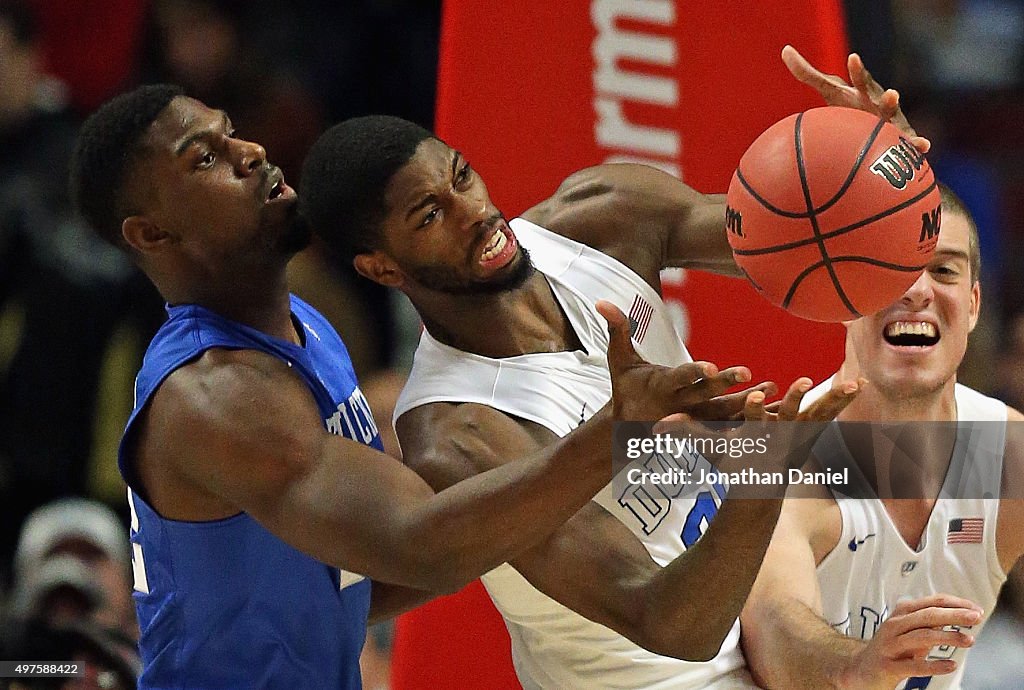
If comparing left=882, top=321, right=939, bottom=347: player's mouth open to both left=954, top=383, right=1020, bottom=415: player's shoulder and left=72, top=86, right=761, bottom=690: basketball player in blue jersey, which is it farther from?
left=72, top=86, right=761, bottom=690: basketball player in blue jersey

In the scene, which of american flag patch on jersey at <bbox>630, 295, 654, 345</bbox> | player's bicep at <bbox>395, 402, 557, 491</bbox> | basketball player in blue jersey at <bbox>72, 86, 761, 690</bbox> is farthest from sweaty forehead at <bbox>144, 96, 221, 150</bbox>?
american flag patch on jersey at <bbox>630, 295, 654, 345</bbox>

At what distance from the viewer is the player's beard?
347cm

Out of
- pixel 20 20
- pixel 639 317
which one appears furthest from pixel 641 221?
pixel 20 20

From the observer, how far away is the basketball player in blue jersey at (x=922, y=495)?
3.90 m

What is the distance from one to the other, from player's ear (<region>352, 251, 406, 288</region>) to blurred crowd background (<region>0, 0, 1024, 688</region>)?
1.62 metres

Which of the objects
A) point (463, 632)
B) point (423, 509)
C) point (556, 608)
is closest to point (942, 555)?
point (556, 608)

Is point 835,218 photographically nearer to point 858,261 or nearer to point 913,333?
point 858,261

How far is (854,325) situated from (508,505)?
1554mm

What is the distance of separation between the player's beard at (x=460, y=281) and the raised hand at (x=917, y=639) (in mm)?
1130

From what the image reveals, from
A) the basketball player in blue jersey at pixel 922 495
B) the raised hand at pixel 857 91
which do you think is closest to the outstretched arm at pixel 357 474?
the basketball player in blue jersey at pixel 922 495

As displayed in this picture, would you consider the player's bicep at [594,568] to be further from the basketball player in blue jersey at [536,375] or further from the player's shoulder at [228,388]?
the player's shoulder at [228,388]

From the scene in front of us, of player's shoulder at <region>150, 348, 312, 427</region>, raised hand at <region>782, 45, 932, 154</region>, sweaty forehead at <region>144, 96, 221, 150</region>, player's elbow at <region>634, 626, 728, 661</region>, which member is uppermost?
raised hand at <region>782, 45, 932, 154</region>

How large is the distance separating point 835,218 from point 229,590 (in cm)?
153

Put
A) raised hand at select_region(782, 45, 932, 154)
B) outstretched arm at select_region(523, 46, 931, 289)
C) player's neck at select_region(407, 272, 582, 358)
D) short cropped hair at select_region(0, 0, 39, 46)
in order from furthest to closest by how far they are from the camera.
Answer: short cropped hair at select_region(0, 0, 39, 46)
outstretched arm at select_region(523, 46, 931, 289)
raised hand at select_region(782, 45, 932, 154)
player's neck at select_region(407, 272, 582, 358)
